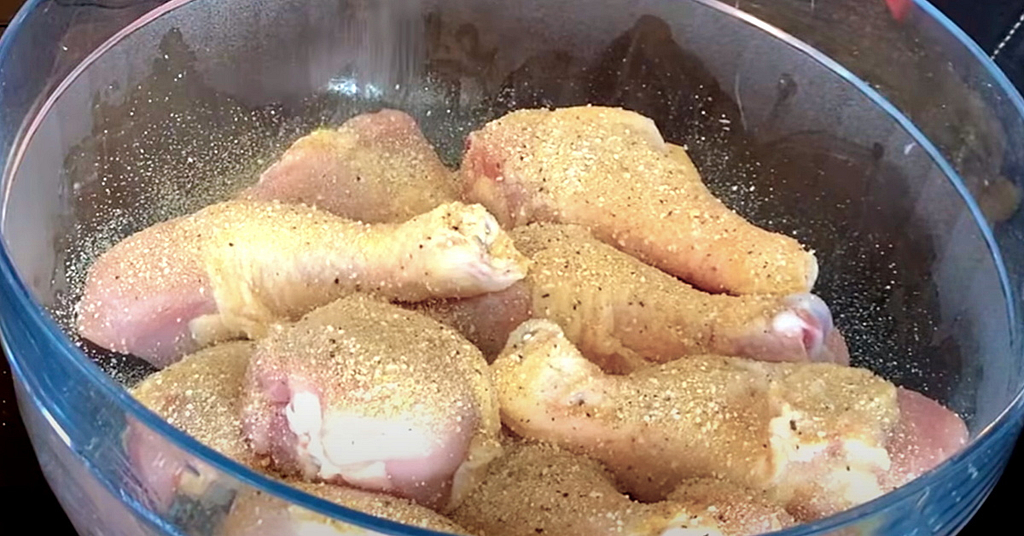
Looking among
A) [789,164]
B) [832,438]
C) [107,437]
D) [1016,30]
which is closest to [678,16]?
[789,164]

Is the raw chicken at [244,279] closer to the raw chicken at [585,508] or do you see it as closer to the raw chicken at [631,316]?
the raw chicken at [631,316]

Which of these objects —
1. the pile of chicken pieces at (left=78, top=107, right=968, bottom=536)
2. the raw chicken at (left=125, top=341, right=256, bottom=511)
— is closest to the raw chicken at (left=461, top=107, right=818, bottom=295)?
the pile of chicken pieces at (left=78, top=107, right=968, bottom=536)

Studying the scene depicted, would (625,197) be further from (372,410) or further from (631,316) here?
(372,410)

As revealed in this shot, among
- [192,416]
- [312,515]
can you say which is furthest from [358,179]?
[312,515]

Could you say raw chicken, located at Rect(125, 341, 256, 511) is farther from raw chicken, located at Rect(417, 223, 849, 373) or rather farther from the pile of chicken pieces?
raw chicken, located at Rect(417, 223, 849, 373)

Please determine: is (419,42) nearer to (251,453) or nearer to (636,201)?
(636,201)

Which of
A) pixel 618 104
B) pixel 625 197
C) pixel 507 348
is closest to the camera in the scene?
pixel 507 348
